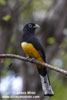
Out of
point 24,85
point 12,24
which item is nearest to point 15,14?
point 12,24

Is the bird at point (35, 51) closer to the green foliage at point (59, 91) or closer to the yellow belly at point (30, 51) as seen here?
the yellow belly at point (30, 51)

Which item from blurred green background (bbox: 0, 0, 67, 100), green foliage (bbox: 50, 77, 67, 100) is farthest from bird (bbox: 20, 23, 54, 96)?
green foliage (bbox: 50, 77, 67, 100)

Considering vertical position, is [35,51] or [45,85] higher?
[35,51]

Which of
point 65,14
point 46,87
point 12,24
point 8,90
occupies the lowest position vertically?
point 46,87

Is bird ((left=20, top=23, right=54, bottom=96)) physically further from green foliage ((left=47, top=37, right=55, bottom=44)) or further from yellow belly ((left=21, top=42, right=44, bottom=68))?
green foliage ((left=47, top=37, right=55, bottom=44))

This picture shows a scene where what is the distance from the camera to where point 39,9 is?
45.0 feet

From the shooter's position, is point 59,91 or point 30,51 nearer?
point 30,51

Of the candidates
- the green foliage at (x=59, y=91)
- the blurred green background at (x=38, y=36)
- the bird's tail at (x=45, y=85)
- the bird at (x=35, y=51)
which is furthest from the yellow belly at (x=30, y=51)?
the green foliage at (x=59, y=91)

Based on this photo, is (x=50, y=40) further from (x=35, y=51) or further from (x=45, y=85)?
(x=45, y=85)

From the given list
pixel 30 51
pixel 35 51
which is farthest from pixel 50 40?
pixel 30 51

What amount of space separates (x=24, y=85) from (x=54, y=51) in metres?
1.40

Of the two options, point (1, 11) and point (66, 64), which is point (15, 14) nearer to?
point (1, 11)

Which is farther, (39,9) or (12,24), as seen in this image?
(39,9)

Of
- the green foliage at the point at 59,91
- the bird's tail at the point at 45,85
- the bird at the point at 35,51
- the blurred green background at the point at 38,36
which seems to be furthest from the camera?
the green foliage at the point at 59,91
